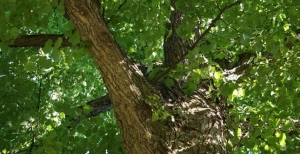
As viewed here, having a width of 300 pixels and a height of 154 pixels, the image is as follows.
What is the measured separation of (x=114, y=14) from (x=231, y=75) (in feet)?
4.30

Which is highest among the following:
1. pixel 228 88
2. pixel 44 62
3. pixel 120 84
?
pixel 44 62

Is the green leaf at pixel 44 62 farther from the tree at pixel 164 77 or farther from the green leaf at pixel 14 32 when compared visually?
the green leaf at pixel 14 32

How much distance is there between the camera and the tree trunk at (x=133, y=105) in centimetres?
259

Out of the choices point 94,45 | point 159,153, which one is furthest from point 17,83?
point 159,153

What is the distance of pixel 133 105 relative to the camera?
8.57 ft

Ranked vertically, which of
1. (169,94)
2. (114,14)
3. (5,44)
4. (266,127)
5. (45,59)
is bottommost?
(266,127)

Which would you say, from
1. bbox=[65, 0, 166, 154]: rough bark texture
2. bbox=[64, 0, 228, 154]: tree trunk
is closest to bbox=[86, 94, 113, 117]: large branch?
bbox=[64, 0, 228, 154]: tree trunk

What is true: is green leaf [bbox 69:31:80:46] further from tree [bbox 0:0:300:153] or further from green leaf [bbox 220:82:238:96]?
green leaf [bbox 220:82:238:96]

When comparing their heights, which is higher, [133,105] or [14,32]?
[14,32]

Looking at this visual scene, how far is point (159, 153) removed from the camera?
Result: 256 centimetres

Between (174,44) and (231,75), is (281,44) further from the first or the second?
(174,44)

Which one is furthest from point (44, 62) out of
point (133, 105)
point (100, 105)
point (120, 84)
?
point (100, 105)

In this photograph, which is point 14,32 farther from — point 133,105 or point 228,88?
point 228,88

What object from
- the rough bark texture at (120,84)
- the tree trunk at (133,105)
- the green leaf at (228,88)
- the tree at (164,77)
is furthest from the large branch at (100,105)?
the green leaf at (228,88)
